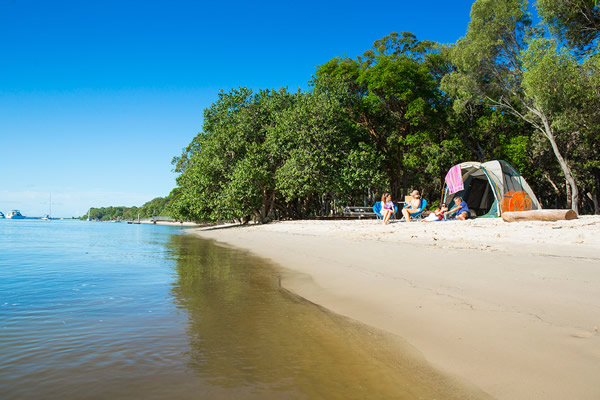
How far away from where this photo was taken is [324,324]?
4441mm

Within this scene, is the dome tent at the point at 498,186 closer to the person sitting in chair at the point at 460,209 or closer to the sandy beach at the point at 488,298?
the person sitting in chair at the point at 460,209

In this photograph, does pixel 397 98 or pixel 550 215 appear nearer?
Answer: pixel 550 215

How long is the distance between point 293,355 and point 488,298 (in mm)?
2898

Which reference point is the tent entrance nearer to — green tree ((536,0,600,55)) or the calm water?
green tree ((536,0,600,55))

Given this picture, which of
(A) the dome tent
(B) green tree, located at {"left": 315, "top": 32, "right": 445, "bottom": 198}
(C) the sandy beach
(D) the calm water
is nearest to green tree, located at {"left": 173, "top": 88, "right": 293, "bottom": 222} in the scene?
(B) green tree, located at {"left": 315, "top": 32, "right": 445, "bottom": 198}

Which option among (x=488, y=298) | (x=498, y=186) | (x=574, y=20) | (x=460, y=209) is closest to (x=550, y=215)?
(x=460, y=209)

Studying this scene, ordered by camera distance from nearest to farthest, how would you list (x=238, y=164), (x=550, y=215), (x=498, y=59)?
(x=550, y=215)
(x=498, y=59)
(x=238, y=164)

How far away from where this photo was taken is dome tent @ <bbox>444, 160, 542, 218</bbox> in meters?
17.8

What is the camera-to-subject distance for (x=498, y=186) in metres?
17.8

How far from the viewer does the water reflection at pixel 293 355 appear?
109 inches

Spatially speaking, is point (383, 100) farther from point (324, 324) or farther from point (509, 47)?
point (324, 324)

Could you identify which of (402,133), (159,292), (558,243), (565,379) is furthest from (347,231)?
(402,133)

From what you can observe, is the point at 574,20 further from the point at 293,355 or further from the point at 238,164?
the point at 293,355

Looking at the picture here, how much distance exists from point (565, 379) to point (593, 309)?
1.86m
